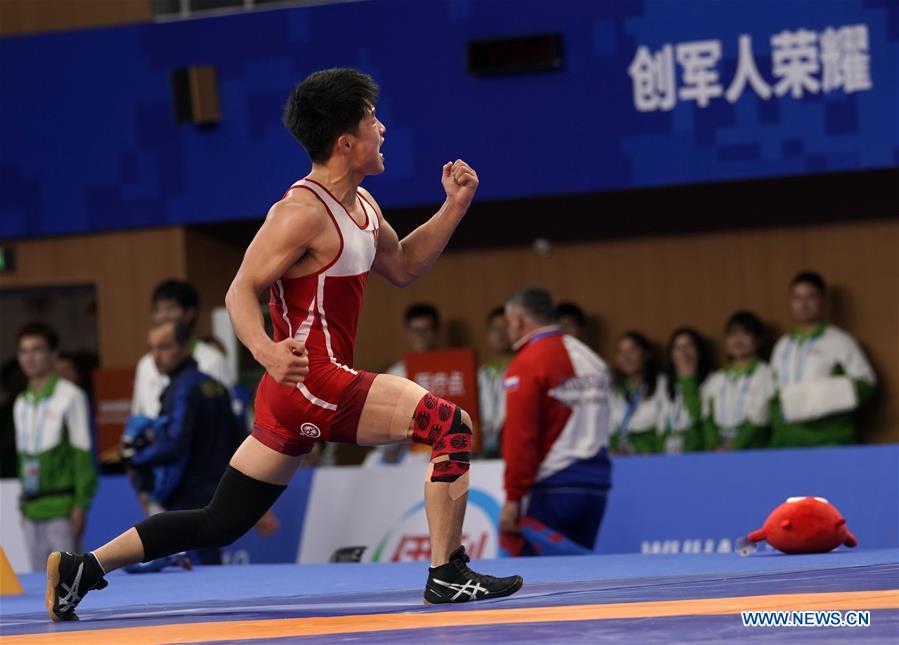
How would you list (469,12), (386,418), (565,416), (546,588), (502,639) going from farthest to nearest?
(469,12), (565,416), (546,588), (386,418), (502,639)

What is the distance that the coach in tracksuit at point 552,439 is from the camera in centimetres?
731

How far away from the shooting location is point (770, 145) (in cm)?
1027

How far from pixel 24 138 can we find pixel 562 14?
14.0ft

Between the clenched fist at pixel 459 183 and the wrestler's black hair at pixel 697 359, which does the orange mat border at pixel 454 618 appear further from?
the wrestler's black hair at pixel 697 359

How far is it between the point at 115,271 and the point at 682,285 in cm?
435

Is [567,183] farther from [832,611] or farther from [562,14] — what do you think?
[832,611]

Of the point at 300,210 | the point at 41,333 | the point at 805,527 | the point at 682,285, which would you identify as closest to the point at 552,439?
the point at 805,527

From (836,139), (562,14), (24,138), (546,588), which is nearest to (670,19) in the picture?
(562,14)

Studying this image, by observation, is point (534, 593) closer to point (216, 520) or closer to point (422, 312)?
point (216, 520)

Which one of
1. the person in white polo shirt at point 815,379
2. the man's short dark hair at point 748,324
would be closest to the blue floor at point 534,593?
the person in white polo shirt at point 815,379

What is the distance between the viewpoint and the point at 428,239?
5.26m

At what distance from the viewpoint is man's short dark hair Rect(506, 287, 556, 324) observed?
24.6 feet

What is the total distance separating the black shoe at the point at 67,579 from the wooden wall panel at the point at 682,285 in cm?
733

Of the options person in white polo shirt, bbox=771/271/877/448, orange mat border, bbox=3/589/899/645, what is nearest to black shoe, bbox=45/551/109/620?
orange mat border, bbox=3/589/899/645
